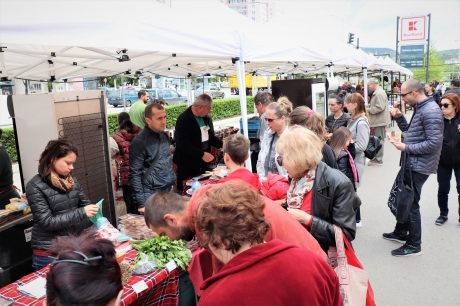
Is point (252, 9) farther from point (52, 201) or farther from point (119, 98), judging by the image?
point (52, 201)

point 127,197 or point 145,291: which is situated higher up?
point 145,291

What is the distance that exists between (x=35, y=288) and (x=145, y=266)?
632 millimetres

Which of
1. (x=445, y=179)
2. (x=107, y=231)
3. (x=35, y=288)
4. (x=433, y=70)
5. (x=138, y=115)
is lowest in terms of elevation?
(x=445, y=179)

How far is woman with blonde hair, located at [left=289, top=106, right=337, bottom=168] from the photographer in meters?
3.47

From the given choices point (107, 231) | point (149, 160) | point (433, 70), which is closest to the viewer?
point (107, 231)

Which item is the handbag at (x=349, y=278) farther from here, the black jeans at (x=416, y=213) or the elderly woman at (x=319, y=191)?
the black jeans at (x=416, y=213)

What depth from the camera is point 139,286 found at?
→ 2.18 metres

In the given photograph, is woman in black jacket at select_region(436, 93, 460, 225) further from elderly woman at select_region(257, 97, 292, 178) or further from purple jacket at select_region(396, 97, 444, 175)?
elderly woman at select_region(257, 97, 292, 178)

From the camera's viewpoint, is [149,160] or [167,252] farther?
[149,160]

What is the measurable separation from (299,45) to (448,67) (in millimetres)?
50645

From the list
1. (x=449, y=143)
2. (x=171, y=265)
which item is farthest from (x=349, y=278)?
(x=449, y=143)

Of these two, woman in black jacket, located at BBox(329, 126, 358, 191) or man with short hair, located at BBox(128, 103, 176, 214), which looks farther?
woman in black jacket, located at BBox(329, 126, 358, 191)

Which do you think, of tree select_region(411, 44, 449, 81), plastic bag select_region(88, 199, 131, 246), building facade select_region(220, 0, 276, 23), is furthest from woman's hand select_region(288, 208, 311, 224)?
building facade select_region(220, 0, 276, 23)

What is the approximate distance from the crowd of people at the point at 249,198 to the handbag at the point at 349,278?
6cm
